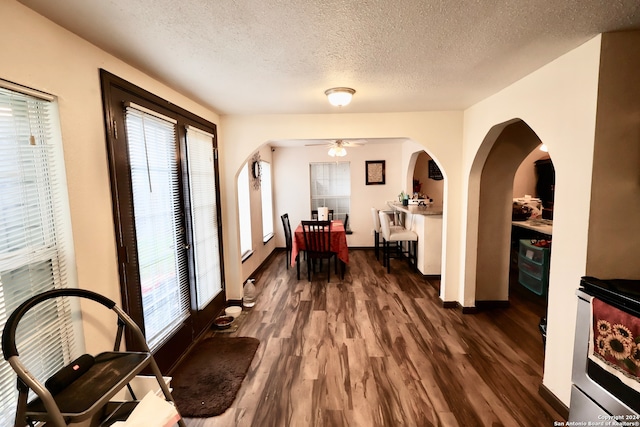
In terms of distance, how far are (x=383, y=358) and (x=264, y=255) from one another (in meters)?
3.40

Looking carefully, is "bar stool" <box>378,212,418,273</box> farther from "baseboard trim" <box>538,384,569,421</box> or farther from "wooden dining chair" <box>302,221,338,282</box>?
"baseboard trim" <box>538,384,569,421</box>

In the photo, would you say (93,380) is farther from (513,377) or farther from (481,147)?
(481,147)

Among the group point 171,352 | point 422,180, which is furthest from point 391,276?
point 171,352

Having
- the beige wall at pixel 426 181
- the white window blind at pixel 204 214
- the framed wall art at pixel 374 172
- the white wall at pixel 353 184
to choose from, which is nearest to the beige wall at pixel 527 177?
the beige wall at pixel 426 181

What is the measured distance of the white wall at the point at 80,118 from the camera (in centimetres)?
118

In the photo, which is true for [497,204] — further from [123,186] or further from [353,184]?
[123,186]

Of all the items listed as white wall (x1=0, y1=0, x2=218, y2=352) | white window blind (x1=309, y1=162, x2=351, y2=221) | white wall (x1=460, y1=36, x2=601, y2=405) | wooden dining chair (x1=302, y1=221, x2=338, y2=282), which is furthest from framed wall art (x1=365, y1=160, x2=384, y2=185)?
white wall (x1=0, y1=0, x2=218, y2=352)

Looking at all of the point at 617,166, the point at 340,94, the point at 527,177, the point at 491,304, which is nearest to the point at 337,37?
the point at 340,94

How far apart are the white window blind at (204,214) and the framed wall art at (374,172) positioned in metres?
3.75

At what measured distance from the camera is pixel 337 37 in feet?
4.99

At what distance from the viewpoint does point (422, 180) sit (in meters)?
6.28

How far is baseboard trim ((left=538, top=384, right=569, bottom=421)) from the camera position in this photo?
5.72 feet

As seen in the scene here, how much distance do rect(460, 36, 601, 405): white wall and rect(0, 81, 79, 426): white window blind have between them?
2.78 meters

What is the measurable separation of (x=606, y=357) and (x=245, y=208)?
4.13 m
